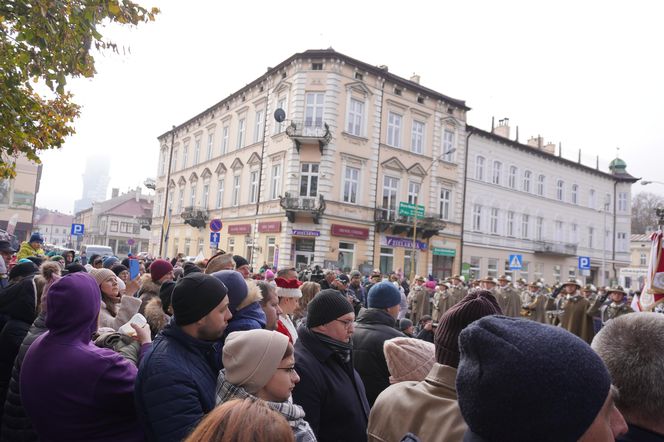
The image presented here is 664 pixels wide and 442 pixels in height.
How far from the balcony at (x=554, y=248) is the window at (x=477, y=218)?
6.92 meters

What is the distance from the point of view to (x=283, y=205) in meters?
25.9

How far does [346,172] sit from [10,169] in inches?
825

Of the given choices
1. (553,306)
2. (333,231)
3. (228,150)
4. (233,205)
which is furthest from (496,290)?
(228,150)

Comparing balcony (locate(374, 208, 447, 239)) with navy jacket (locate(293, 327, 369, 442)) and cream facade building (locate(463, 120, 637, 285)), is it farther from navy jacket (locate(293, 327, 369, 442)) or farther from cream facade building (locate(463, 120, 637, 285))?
navy jacket (locate(293, 327, 369, 442))

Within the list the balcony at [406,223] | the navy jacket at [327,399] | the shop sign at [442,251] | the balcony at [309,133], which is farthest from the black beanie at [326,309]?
the shop sign at [442,251]

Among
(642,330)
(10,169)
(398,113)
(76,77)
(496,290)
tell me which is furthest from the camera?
(398,113)

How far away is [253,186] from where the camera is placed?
3092cm

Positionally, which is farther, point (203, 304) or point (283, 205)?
point (283, 205)

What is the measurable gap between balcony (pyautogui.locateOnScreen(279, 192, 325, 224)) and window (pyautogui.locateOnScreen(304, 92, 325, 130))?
4750 millimetres

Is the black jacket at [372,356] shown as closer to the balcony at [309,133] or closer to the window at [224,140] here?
the balcony at [309,133]

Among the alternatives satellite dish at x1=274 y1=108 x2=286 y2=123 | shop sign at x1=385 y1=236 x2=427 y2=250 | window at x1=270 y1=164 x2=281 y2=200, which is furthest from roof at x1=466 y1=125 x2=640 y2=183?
window at x1=270 y1=164 x2=281 y2=200

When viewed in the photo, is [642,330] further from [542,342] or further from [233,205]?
[233,205]

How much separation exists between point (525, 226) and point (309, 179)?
2117cm

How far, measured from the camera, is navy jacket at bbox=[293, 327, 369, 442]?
283 centimetres
